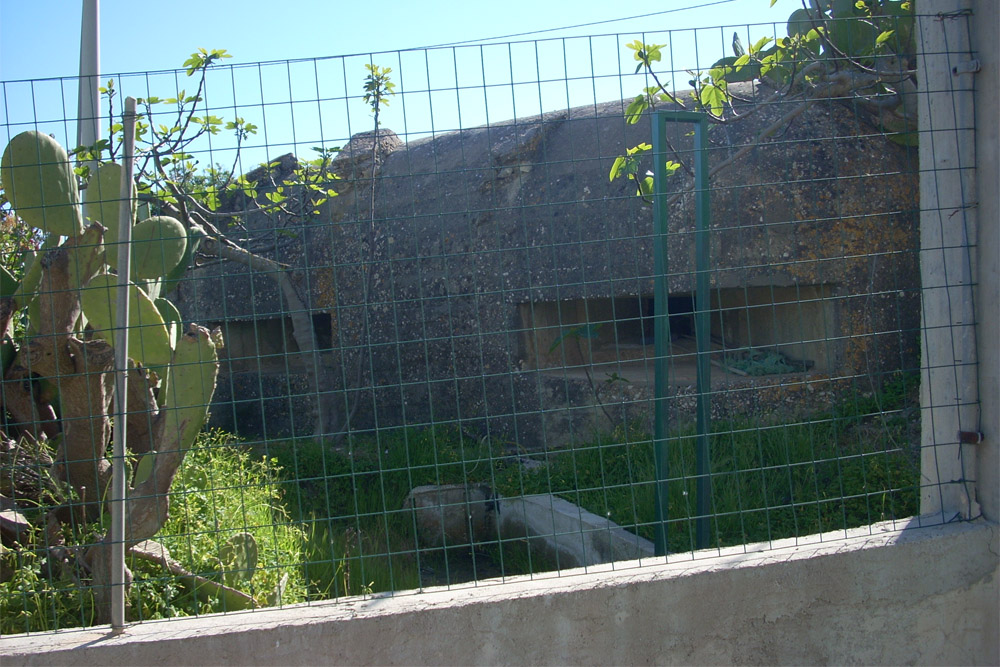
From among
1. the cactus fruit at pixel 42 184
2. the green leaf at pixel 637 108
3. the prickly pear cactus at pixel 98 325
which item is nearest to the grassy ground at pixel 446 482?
the prickly pear cactus at pixel 98 325

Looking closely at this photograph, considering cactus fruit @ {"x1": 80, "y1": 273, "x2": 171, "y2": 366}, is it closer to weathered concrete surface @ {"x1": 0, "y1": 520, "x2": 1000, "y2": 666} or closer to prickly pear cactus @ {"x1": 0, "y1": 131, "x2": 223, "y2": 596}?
prickly pear cactus @ {"x1": 0, "y1": 131, "x2": 223, "y2": 596}

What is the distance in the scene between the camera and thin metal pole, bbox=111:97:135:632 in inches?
94.8

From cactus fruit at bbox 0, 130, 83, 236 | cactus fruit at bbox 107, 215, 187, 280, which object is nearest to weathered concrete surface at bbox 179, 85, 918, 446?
cactus fruit at bbox 107, 215, 187, 280

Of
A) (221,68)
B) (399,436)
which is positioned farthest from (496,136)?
(221,68)

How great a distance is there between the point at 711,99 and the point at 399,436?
353 centimetres

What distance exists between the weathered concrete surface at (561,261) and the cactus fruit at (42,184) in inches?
63.0

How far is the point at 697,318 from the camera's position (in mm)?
3389

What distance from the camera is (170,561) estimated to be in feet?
9.95

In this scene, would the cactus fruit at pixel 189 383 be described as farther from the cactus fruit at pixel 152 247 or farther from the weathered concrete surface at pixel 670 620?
the weathered concrete surface at pixel 670 620

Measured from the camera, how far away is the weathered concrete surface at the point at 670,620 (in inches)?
94.7

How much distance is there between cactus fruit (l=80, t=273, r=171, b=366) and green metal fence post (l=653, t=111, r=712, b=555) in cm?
178

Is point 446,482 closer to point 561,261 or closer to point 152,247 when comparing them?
point 561,261

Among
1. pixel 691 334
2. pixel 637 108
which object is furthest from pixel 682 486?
pixel 691 334

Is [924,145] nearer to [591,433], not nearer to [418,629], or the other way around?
[418,629]
